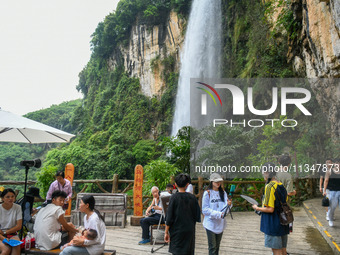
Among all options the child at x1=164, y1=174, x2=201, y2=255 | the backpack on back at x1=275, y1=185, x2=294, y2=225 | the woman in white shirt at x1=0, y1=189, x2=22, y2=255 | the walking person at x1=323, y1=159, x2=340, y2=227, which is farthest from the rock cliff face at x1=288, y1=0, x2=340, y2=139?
the woman in white shirt at x1=0, y1=189, x2=22, y2=255

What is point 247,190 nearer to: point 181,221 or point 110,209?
point 110,209

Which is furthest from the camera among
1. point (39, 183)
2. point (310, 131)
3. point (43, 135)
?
point (310, 131)

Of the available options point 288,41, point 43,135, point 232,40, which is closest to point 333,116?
point 288,41

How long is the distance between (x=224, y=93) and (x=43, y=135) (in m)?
14.9

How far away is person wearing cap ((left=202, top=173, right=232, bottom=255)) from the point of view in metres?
3.18

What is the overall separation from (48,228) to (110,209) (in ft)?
9.48

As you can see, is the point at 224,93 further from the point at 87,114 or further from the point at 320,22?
the point at 87,114

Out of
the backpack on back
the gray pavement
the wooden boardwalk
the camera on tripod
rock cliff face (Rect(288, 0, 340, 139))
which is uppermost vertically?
rock cliff face (Rect(288, 0, 340, 139))

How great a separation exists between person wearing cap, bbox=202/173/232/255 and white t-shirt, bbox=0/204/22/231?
8.06ft

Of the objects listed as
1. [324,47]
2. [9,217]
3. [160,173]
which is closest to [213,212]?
[9,217]

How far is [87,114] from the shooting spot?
34.2 metres

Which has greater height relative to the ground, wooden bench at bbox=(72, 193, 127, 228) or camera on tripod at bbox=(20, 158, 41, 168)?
camera on tripod at bbox=(20, 158, 41, 168)

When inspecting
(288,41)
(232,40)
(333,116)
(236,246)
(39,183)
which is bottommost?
(236,246)

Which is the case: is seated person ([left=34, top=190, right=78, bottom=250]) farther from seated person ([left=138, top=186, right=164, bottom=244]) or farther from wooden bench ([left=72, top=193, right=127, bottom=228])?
wooden bench ([left=72, top=193, right=127, bottom=228])
